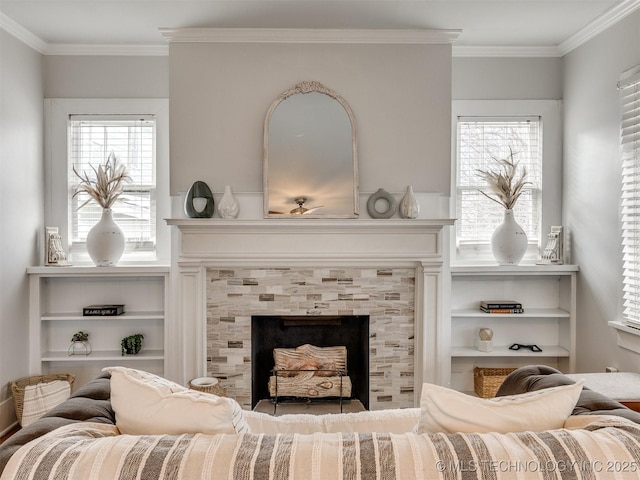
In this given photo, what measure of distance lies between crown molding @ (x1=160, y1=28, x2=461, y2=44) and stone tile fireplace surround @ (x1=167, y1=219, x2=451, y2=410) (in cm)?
129

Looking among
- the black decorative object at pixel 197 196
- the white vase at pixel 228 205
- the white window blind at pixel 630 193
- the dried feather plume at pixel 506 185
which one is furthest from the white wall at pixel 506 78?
the black decorative object at pixel 197 196

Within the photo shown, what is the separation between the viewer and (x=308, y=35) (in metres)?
3.66

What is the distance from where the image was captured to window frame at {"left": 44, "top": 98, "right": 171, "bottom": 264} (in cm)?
406

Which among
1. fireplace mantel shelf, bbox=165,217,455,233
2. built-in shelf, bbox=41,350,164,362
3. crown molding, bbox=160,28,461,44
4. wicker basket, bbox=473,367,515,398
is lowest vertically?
wicker basket, bbox=473,367,515,398

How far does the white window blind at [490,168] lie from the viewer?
416cm

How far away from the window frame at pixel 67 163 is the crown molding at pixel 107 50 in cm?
36

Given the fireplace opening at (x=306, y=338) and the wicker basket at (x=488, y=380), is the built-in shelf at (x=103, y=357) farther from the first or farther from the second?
the wicker basket at (x=488, y=380)

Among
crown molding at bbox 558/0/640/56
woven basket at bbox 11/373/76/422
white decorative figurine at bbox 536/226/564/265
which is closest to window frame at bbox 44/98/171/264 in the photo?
woven basket at bbox 11/373/76/422

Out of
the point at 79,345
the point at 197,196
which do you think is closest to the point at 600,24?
the point at 197,196

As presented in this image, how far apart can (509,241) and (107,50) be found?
11.2 feet

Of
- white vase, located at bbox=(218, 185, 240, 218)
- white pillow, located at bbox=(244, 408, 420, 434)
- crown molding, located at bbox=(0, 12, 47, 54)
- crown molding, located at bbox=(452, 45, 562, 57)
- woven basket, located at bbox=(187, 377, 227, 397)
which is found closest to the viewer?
white pillow, located at bbox=(244, 408, 420, 434)

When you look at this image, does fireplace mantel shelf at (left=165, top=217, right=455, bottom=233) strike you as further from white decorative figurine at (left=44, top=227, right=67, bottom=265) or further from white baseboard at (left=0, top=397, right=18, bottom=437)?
white baseboard at (left=0, top=397, right=18, bottom=437)

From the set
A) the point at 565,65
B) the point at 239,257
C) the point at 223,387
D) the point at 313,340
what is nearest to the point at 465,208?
the point at 565,65

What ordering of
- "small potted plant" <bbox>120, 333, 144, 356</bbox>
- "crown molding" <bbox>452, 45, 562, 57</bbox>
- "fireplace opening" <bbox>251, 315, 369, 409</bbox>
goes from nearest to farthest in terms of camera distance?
"fireplace opening" <bbox>251, 315, 369, 409</bbox>
"small potted plant" <bbox>120, 333, 144, 356</bbox>
"crown molding" <bbox>452, 45, 562, 57</bbox>
